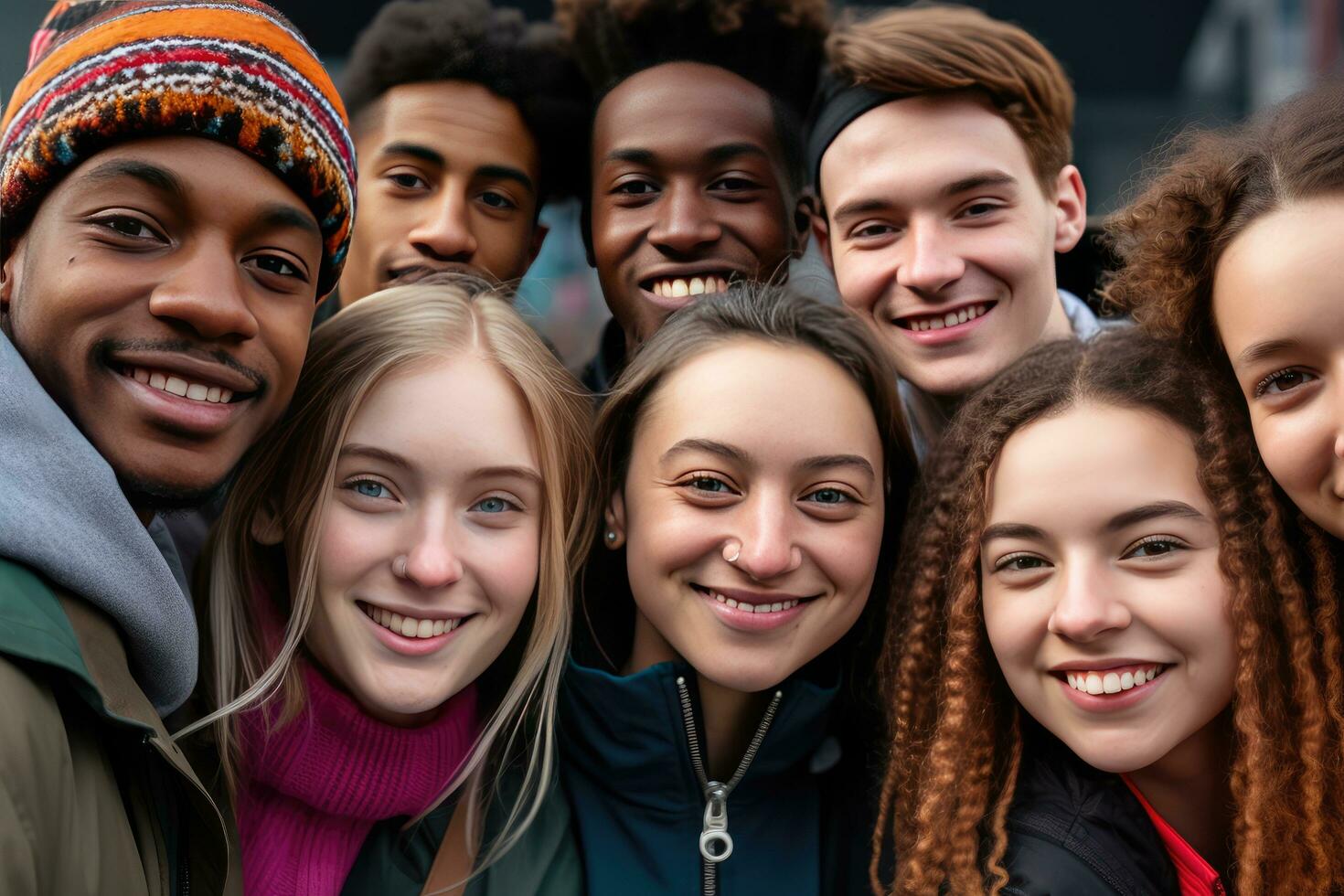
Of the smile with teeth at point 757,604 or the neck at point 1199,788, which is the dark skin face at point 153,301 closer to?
the smile with teeth at point 757,604

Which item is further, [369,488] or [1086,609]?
[369,488]

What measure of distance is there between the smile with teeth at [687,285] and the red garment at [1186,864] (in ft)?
4.91

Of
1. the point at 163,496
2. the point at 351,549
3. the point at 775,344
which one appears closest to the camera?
the point at 163,496

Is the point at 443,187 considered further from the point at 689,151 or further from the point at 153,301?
the point at 153,301

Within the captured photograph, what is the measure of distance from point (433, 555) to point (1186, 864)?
1.50 metres

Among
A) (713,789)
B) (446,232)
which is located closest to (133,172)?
(446,232)

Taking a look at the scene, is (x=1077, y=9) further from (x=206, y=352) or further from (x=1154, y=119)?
(x=206, y=352)

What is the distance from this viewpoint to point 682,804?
8.54ft

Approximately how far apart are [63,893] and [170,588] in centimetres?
51

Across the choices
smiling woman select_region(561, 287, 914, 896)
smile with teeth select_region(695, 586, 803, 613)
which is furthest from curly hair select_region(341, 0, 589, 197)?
smile with teeth select_region(695, 586, 803, 613)

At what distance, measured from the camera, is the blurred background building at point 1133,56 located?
8219 mm

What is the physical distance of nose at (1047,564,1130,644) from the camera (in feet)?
7.42

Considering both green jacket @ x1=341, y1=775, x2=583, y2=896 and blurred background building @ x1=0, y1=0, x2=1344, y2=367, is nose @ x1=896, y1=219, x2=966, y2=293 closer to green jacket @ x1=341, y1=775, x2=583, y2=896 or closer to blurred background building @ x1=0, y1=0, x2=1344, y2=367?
green jacket @ x1=341, y1=775, x2=583, y2=896

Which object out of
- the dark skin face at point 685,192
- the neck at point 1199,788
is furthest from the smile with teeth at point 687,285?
the neck at point 1199,788
